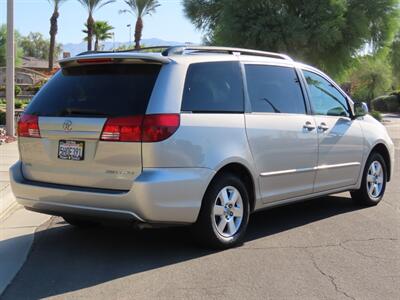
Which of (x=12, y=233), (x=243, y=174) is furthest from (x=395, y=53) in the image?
(x=12, y=233)

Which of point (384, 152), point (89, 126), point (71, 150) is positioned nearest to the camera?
point (89, 126)

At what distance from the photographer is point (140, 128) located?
5.29 metres

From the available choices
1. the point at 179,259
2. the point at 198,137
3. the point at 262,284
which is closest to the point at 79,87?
the point at 198,137

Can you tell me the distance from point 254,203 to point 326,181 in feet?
4.53

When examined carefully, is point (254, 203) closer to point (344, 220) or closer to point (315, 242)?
point (315, 242)

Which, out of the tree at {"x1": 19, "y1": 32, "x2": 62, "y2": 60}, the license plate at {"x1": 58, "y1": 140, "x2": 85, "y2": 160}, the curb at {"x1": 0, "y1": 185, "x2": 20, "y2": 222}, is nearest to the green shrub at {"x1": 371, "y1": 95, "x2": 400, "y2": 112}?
the curb at {"x1": 0, "y1": 185, "x2": 20, "y2": 222}

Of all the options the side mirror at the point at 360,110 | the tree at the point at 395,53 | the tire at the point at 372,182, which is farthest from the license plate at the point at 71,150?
the tree at the point at 395,53

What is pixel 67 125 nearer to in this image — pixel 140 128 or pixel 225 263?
pixel 140 128

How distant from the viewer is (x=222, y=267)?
5395 mm

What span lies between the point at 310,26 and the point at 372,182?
20.6 meters

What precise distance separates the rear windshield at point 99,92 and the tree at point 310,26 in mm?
22151

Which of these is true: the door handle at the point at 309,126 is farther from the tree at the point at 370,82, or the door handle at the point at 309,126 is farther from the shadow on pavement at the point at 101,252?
the tree at the point at 370,82

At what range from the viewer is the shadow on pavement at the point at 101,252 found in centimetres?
500

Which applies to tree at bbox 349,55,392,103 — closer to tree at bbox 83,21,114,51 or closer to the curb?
tree at bbox 83,21,114,51
